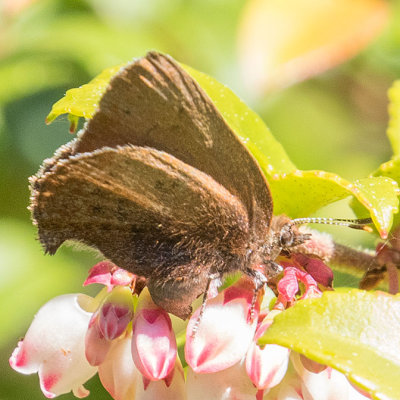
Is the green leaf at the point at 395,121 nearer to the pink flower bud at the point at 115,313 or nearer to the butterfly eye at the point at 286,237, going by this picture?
the butterfly eye at the point at 286,237

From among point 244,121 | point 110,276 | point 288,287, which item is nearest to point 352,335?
point 288,287

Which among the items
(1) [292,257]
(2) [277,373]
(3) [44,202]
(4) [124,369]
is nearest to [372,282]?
(1) [292,257]

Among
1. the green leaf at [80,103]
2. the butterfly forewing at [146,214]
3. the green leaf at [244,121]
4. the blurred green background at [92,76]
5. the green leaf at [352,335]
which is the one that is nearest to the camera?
the green leaf at [352,335]

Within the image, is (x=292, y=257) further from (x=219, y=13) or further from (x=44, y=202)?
(x=219, y=13)

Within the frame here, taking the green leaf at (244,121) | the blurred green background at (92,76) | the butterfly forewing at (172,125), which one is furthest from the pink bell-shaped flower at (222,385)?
Answer: the blurred green background at (92,76)

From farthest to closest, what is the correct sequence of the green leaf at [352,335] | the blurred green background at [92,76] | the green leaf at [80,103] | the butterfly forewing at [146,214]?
the blurred green background at [92,76] → the green leaf at [80,103] → the butterfly forewing at [146,214] → the green leaf at [352,335]

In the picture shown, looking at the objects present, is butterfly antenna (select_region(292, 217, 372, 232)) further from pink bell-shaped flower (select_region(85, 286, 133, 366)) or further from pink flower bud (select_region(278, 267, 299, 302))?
pink bell-shaped flower (select_region(85, 286, 133, 366))
